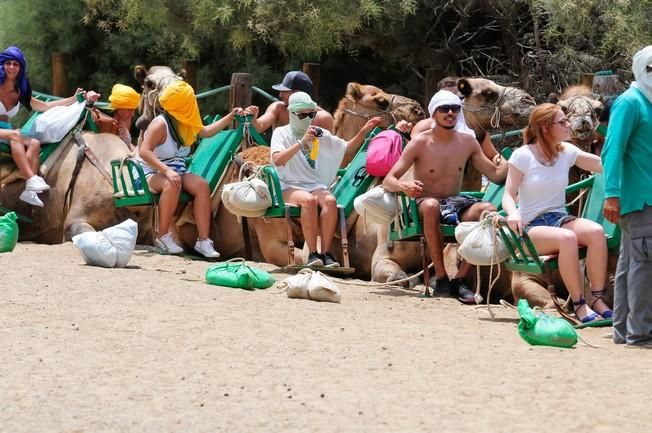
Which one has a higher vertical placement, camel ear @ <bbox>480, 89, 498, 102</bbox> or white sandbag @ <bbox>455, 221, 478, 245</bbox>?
camel ear @ <bbox>480, 89, 498, 102</bbox>

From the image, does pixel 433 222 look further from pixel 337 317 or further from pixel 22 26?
pixel 22 26

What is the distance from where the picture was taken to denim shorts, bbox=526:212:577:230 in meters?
7.80

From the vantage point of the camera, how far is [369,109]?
1152cm

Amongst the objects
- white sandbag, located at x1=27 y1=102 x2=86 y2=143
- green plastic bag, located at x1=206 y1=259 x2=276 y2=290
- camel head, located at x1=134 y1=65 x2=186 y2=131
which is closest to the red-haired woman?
green plastic bag, located at x1=206 y1=259 x2=276 y2=290

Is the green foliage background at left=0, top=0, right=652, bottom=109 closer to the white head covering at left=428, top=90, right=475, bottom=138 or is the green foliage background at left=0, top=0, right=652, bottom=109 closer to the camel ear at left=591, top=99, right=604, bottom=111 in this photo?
the camel ear at left=591, top=99, right=604, bottom=111

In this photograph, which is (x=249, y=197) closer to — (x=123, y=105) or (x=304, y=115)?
(x=304, y=115)

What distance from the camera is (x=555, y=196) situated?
7.95m

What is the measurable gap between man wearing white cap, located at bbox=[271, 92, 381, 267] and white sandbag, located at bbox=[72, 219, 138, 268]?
127 cm

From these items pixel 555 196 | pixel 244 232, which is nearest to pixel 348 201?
pixel 244 232

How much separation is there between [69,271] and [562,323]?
3.62m

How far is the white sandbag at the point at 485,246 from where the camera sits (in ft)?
25.7

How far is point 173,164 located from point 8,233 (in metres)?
1.49

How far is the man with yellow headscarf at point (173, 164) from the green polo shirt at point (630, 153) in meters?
4.39

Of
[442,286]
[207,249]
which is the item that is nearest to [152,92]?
[207,249]
